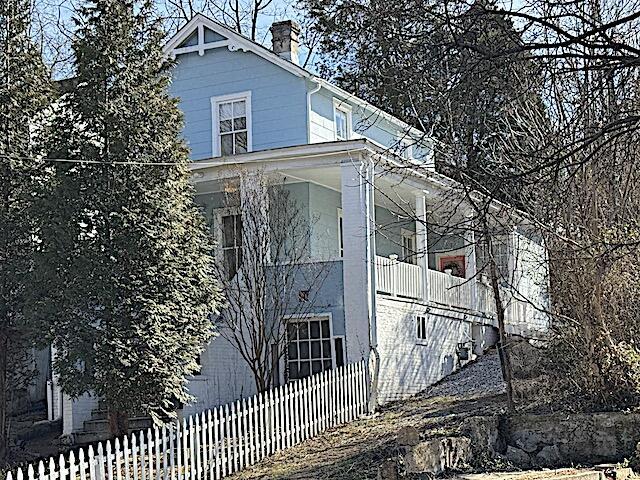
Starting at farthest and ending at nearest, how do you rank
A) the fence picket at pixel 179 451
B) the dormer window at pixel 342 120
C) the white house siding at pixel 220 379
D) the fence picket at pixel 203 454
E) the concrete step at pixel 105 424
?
the dormer window at pixel 342 120, the white house siding at pixel 220 379, the concrete step at pixel 105 424, the fence picket at pixel 203 454, the fence picket at pixel 179 451

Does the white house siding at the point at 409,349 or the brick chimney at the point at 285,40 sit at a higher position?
the brick chimney at the point at 285,40

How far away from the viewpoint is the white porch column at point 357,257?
57.3 ft

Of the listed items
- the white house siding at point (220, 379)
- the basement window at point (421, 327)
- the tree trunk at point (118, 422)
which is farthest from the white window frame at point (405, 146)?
the tree trunk at point (118, 422)

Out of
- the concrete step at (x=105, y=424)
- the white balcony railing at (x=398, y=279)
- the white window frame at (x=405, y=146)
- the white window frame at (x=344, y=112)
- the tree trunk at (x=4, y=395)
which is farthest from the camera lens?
the white window frame at (x=344, y=112)

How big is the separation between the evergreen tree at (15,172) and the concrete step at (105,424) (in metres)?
2.03

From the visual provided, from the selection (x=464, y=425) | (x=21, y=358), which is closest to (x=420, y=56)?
(x=464, y=425)

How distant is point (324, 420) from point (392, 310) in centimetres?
377

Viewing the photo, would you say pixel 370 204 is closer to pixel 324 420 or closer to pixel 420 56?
pixel 324 420

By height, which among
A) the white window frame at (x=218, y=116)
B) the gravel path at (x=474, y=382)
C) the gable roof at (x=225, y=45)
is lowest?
the gravel path at (x=474, y=382)

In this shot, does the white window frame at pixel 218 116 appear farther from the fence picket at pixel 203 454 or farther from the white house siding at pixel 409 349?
the fence picket at pixel 203 454

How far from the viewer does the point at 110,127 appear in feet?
47.8

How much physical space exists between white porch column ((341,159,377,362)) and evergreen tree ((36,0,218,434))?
3.28m

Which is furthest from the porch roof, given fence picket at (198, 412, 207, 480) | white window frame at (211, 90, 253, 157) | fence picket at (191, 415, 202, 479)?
fence picket at (191, 415, 202, 479)

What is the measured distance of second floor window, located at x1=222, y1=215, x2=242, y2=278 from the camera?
19312 millimetres
